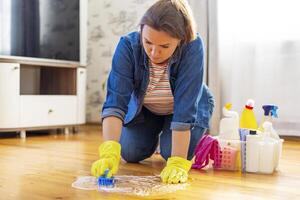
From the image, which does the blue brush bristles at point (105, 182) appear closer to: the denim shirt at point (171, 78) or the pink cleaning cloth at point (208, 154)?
the denim shirt at point (171, 78)

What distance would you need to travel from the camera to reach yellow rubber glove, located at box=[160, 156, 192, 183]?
1051mm

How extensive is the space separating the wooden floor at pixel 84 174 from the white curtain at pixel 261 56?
41 centimetres

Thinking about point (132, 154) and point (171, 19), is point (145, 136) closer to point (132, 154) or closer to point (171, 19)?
point (132, 154)

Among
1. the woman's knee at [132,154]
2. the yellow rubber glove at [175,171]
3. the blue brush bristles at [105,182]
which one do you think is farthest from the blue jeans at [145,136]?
the blue brush bristles at [105,182]

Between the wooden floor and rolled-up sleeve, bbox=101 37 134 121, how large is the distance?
20cm

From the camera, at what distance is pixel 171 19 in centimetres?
104

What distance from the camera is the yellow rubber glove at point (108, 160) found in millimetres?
1049

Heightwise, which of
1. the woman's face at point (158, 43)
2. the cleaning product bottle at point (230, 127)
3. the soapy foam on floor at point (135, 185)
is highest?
the woman's face at point (158, 43)

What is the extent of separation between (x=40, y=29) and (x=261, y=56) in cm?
119

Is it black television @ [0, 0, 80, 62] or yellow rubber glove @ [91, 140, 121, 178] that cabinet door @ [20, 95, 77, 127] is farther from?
yellow rubber glove @ [91, 140, 121, 178]

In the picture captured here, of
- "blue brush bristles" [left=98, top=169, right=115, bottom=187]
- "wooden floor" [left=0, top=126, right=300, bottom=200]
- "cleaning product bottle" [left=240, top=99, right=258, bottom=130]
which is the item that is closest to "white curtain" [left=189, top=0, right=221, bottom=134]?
"wooden floor" [left=0, top=126, right=300, bottom=200]

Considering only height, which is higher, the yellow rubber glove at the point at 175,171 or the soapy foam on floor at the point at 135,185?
the yellow rubber glove at the point at 175,171

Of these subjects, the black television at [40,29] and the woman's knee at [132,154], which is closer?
the woman's knee at [132,154]

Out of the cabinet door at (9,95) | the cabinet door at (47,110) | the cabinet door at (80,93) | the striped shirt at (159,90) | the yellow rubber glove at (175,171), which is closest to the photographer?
the yellow rubber glove at (175,171)
